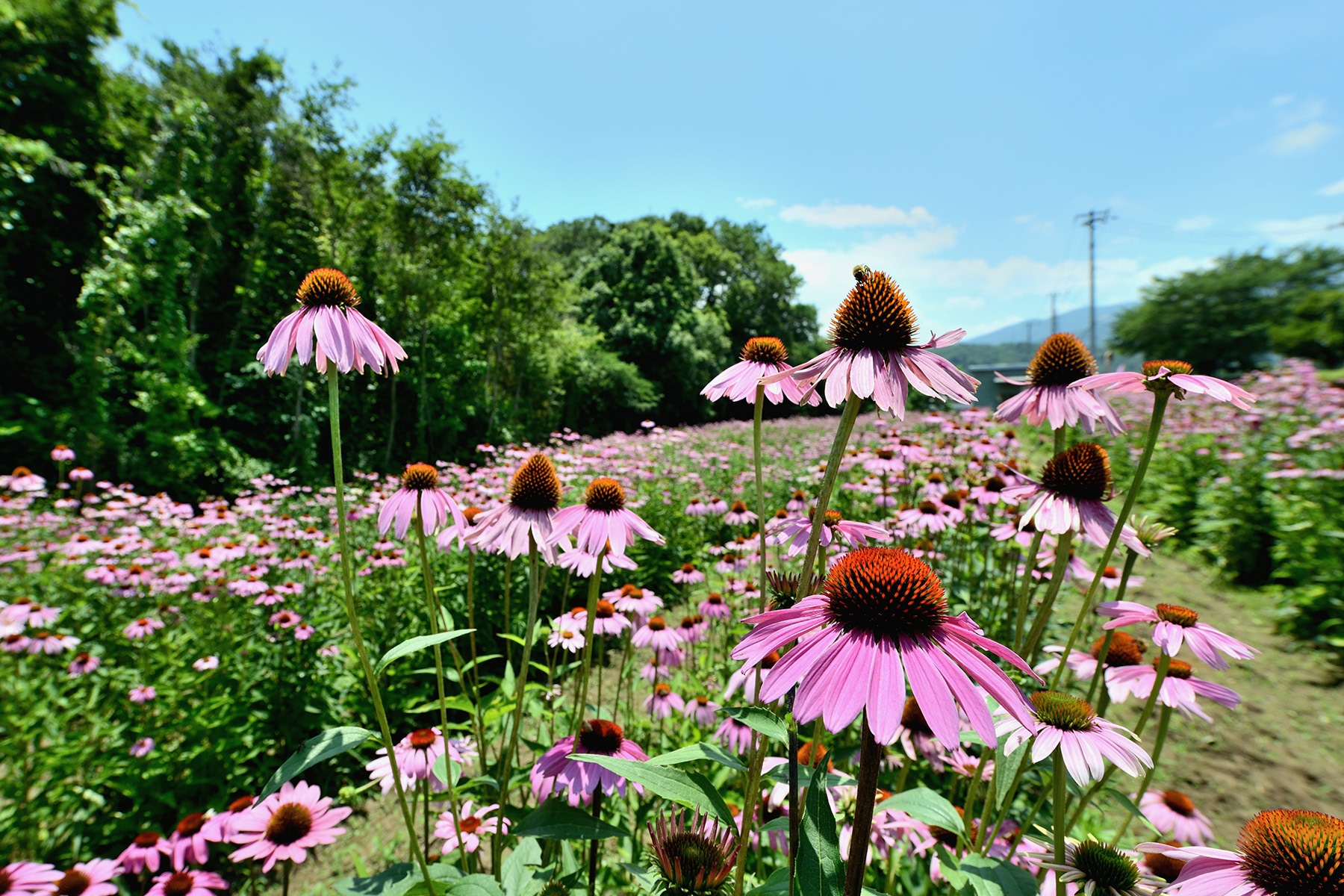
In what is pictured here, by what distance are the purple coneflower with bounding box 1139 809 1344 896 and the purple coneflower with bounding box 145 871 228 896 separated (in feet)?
7.01

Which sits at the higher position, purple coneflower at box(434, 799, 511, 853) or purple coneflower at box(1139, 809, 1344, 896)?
purple coneflower at box(1139, 809, 1344, 896)

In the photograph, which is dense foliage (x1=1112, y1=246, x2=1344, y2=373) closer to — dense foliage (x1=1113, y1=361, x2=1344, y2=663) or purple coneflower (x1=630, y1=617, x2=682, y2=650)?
dense foliage (x1=1113, y1=361, x2=1344, y2=663)

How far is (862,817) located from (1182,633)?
97 centimetres

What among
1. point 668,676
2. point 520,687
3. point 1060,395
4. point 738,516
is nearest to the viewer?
Answer: point 520,687

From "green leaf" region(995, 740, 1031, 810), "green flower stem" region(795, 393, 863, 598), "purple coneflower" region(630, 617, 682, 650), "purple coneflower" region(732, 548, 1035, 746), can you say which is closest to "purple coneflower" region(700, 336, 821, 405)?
"green flower stem" region(795, 393, 863, 598)

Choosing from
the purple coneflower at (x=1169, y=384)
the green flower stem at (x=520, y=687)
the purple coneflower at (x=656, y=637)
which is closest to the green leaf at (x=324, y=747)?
the green flower stem at (x=520, y=687)

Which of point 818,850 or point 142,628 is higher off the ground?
point 818,850

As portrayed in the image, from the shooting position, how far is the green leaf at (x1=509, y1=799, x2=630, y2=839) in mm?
905

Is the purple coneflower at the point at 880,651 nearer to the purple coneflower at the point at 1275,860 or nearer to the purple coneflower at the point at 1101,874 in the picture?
the purple coneflower at the point at 1275,860

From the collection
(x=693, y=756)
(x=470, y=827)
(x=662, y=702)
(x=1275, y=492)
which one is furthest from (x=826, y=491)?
(x=1275, y=492)

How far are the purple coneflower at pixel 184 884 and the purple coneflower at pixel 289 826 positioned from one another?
23cm

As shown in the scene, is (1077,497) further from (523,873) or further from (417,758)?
(417,758)

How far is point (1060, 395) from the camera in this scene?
3.85 ft

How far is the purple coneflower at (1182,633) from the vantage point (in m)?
1.03
